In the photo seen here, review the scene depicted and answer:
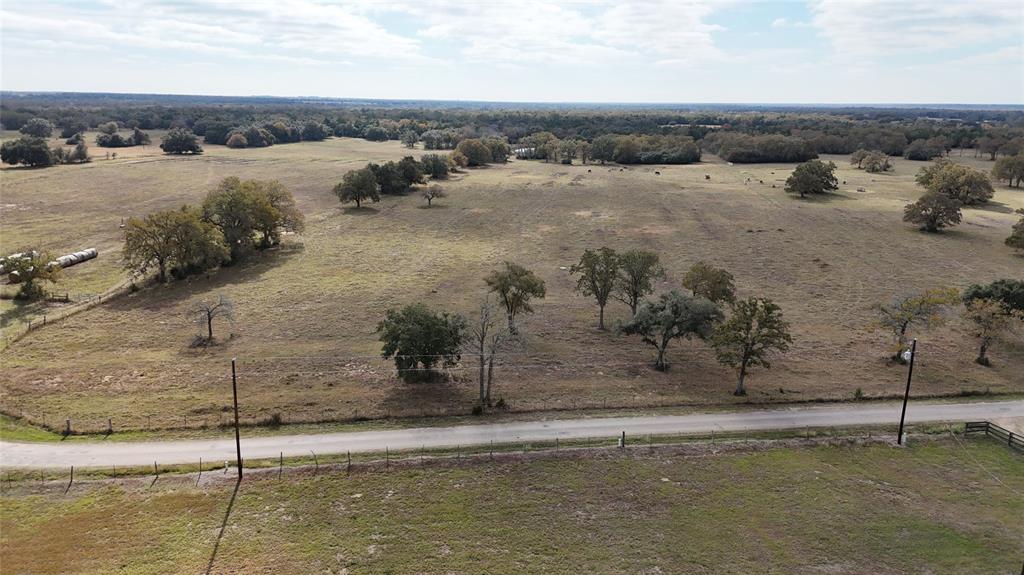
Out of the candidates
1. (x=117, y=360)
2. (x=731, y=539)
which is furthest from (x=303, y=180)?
(x=731, y=539)

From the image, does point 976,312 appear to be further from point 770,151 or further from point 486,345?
point 770,151

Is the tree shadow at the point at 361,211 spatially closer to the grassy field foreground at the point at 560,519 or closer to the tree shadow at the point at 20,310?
the tree shadow at the point at 20,310

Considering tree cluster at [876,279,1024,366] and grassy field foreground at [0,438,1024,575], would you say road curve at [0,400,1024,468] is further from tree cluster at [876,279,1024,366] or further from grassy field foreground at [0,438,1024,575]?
tree cluster at [876,279,1024,366]

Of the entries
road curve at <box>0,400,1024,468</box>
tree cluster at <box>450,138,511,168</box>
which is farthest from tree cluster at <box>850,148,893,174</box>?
road curve at <box>0,400,1024,468</box>

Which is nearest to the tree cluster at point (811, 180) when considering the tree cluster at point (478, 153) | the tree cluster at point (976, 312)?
the tree cluster at point (976, 312)

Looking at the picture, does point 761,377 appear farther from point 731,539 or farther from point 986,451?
point 731,539
